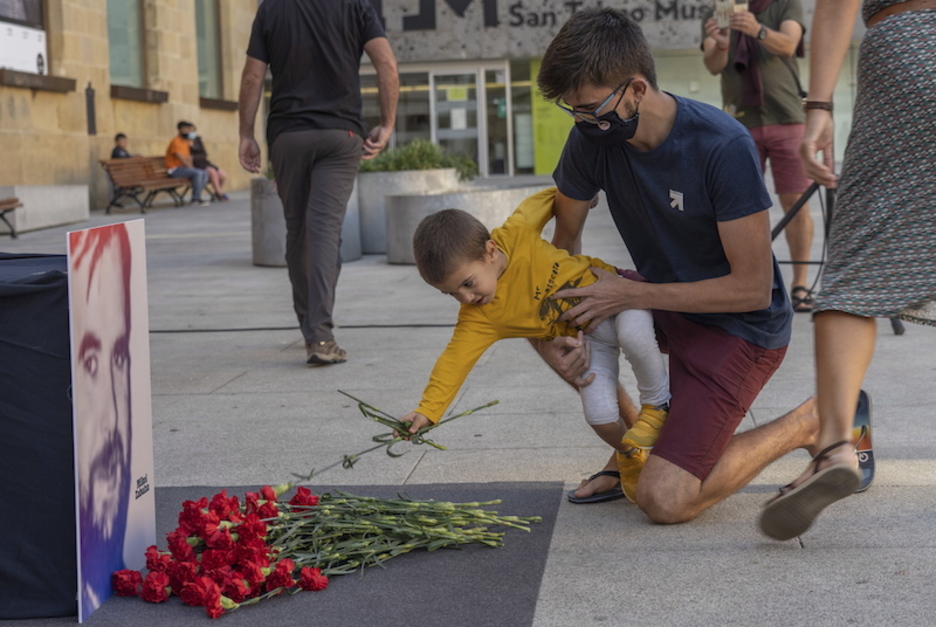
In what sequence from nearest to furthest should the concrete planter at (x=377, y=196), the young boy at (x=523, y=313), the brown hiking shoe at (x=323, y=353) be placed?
the young boy at (x=523, y=313) < the brown hiking shoe at (x=323, y=353) < the concrete planter at (x=377, y=196)

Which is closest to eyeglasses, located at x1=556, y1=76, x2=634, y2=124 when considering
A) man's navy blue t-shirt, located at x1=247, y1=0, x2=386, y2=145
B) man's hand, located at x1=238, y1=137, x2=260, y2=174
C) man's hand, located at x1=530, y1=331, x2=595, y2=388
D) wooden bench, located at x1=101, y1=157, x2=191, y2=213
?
man's hand, located at x1=530, y1=331, x2=595, y2=388

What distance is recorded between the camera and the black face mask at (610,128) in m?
3.14

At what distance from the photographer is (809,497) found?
2.58m

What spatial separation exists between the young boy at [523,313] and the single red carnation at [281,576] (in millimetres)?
496

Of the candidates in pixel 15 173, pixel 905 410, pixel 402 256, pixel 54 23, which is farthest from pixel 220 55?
pixel 905 410

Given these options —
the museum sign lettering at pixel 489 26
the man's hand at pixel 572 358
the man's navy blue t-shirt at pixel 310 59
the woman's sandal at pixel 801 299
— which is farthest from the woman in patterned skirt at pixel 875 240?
the museum sign lettering at pixel 489 26

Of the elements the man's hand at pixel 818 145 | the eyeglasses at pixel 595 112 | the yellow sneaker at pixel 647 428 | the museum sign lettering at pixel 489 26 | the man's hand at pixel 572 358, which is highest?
the museum sign lettering at pixel 489 26

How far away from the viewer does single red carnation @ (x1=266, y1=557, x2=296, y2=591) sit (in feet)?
9.07

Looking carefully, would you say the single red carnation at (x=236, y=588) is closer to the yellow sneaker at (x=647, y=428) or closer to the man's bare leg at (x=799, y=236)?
the yellow sneaker at (x=647, y=428)

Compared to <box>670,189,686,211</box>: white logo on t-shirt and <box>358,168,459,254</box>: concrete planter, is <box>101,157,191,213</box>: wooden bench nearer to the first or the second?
<box>358,168,459,254</box>: concrete planter

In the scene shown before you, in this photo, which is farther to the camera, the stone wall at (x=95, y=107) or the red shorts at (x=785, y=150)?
the stone wall at (x=95, y=107)

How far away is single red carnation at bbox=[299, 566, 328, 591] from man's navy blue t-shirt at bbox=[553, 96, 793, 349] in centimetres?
128

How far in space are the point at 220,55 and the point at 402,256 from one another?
56.4 feet

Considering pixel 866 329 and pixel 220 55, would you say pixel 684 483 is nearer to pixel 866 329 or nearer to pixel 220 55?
pixel 866 329
